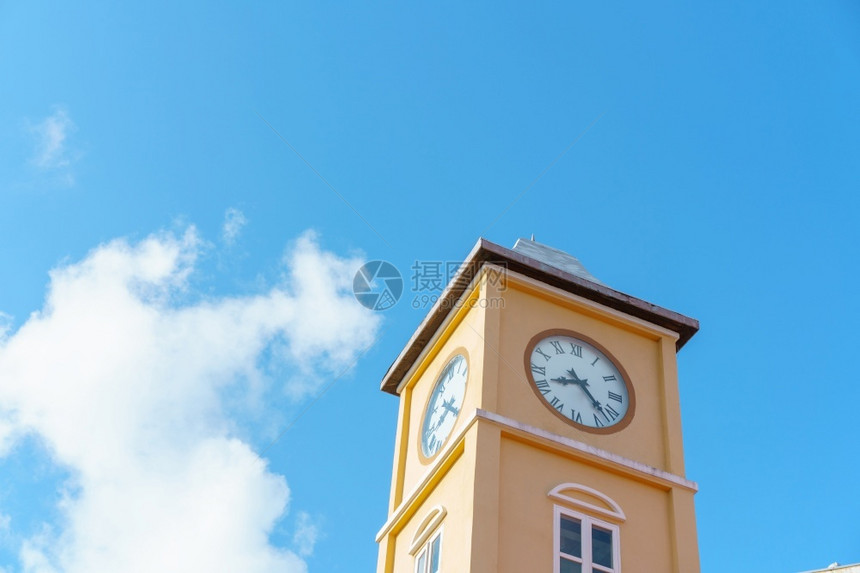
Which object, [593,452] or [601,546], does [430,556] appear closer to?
[601,546]

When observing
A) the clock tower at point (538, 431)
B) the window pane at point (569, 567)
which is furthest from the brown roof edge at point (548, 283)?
the window pane at point (569, 567)

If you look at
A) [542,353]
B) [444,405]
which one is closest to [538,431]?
[542,353]

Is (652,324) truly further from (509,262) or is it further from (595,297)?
(509,262)

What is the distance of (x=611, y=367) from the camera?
20.3m

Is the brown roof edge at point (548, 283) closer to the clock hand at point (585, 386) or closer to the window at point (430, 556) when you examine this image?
the clock hand at point (585, 386)

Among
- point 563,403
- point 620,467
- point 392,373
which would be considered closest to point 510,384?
point 563,403

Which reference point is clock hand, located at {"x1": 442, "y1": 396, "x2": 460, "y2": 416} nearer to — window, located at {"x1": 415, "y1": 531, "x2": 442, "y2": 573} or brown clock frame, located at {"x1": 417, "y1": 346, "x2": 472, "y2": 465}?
brown clock frame, located at {"x1": 417, "y1": 346, "x2": 472, "y2": 465}

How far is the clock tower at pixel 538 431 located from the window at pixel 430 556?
0.05 meters

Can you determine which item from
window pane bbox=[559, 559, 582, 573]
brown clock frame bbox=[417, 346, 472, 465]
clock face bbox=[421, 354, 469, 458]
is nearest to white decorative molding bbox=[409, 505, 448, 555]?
brown clock frame bbox=[417, 346, 472, 465]

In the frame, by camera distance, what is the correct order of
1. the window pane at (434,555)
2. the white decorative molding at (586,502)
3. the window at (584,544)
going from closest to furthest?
1. the window at (584,544)
2. the window pane at (434,555)
3. the white decorative molding at (586,502)

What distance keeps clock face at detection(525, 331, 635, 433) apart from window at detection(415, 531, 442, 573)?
2.79 meters

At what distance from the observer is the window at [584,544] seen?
682 inches

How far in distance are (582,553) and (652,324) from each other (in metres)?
5.07

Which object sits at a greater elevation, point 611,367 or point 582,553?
point 611,367
